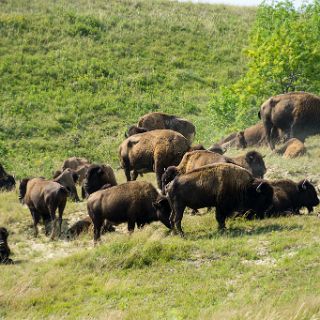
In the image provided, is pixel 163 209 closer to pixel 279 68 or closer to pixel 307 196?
pixel 307 196

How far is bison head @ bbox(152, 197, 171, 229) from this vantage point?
14234mm

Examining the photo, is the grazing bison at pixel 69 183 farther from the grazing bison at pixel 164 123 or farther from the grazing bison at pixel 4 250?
the grazing bison at pixel 4 250

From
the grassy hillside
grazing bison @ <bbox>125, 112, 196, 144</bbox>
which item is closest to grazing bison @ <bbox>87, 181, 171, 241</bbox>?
grazing bison @ <bbox>125, 112, 196, 144</bbox>

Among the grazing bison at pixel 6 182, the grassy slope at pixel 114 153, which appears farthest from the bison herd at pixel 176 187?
the grazing bison at pixel 6 182

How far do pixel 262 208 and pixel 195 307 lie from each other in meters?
4.86

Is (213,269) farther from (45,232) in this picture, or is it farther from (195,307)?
(45,232)

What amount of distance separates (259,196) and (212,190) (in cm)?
121

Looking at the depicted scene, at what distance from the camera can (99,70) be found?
4553cm

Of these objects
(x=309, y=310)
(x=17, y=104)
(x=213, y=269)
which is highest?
(x=309, y=310)

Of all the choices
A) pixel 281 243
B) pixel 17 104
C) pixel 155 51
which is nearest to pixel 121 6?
pixel 155 51

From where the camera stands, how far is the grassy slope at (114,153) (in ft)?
35.0

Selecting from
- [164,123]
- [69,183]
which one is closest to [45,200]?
[69,183]

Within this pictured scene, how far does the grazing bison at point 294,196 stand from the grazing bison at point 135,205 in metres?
2.83

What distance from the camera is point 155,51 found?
1951 inches
